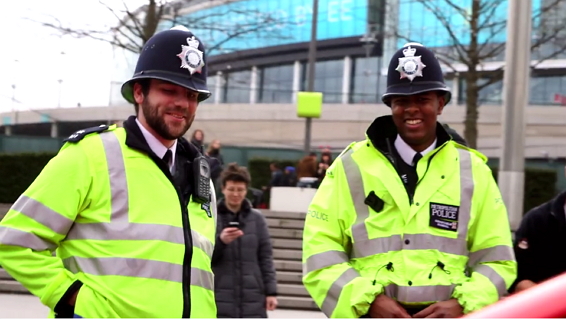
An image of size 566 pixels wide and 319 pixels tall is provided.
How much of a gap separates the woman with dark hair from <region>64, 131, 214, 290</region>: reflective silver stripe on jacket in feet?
11.8

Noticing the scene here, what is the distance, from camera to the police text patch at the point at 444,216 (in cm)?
399

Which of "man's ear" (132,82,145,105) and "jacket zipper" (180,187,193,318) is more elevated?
"man's ear" (132,82,145,105)

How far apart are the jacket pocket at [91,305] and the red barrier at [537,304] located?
1.51 m

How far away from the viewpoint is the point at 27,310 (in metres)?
11.6

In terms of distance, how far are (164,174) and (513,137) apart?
11.3 m

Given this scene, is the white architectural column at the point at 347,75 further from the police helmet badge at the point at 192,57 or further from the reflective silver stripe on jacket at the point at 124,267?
the reflective silver stripe on jacket at the point at 124,267

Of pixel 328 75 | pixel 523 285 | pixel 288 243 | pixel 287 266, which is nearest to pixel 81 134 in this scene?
pixel 523 285

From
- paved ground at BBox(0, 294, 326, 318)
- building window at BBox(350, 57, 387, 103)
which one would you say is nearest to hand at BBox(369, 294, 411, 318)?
paved ground at BBox(0, 294, 326, 318)

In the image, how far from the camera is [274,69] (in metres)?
65.2

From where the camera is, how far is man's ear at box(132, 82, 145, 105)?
374 centimetres

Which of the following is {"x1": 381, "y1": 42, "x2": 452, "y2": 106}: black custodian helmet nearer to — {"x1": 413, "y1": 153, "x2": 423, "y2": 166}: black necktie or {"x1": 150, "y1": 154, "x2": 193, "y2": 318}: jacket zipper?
{"x1": 413, "y1": 153, "x2": 423, "y2": 166}: black necktie

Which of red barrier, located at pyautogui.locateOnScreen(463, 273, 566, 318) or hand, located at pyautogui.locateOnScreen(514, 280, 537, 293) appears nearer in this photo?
red barrier, located at pyautogui.locateOnScreen(463, 273, 566, 318)

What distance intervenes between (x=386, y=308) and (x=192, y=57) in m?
1.29

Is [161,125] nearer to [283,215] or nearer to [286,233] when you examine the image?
[286,233]
